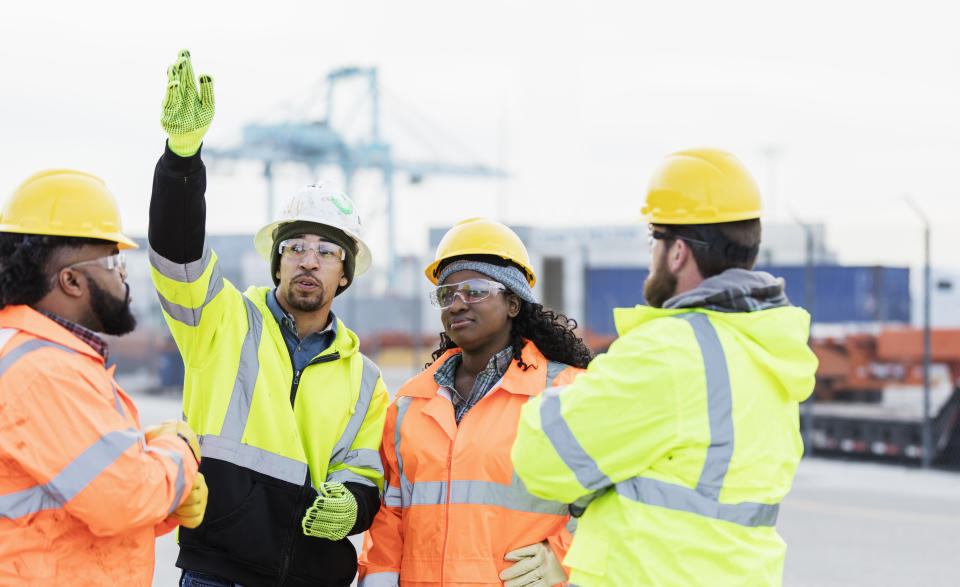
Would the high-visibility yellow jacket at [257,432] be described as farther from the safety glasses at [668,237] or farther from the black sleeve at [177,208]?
the safety glasses at [668,237]

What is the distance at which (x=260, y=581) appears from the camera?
298 cm

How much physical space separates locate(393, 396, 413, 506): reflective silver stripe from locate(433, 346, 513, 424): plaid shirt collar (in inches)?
5.6

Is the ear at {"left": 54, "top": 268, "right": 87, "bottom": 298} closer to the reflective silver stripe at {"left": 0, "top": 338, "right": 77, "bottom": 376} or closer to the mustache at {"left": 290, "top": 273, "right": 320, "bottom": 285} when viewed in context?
the reflective silver stripe at {"left": 0, "top": 338, "right": 77, "bottom": 376}

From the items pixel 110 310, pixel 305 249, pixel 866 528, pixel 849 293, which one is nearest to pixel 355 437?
pixel 305 249

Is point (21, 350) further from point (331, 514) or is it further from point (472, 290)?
point (472, 290)

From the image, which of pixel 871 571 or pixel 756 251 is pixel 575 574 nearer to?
pixel 756 251

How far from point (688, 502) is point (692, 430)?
0.18 metres

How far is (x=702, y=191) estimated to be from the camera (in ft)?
8.00

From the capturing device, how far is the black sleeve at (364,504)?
308 centimetres

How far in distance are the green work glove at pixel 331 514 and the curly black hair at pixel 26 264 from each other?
108 centimetres

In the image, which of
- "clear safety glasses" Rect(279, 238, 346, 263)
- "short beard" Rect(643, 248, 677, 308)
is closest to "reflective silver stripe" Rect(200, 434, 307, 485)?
"clear safety glasses" Rect(279, 238, 346, 263)

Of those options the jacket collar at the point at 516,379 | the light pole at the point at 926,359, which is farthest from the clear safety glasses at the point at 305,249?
the light pole at the point at 926,359

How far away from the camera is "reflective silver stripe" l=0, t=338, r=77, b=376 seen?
2.35m

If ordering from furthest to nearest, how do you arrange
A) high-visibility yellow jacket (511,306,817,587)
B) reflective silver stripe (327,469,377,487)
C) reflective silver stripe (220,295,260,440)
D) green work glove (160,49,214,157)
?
reflective silver stripe (327,469,377,487), reflective silver stripe (220,295,260,440), green work glove (160,49,214,157), high-visibility yellow jacket (511,306,817,587)
